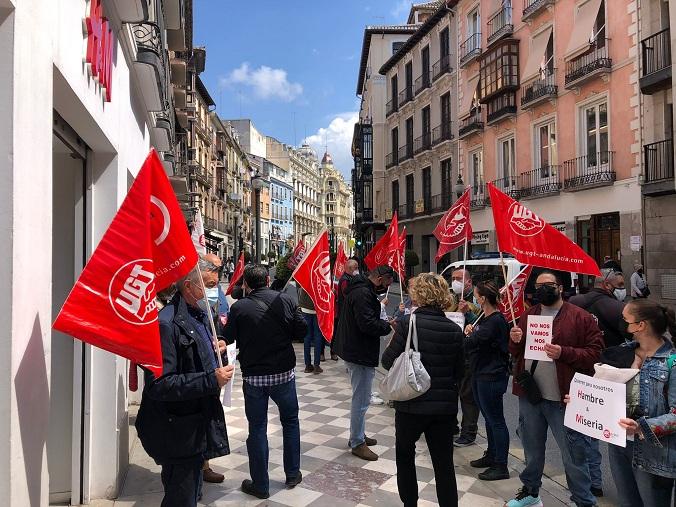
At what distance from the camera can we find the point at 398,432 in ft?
12.9

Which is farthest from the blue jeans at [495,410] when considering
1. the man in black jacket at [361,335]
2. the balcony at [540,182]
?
the balcony at [540,182]

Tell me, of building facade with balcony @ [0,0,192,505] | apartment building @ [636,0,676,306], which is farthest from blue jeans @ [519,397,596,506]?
apartment building @ [636,0,676,306]

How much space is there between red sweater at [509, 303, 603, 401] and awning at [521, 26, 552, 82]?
19.9 meters

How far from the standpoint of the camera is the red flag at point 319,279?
555cm

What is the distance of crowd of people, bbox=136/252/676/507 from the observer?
124 inches

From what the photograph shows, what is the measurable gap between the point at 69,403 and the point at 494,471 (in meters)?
3.77

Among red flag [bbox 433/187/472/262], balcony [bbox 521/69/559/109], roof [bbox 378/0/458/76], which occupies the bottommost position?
red flag [bbox 433/187/472/262]

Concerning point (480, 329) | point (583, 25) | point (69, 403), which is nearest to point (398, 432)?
point (480, 329)

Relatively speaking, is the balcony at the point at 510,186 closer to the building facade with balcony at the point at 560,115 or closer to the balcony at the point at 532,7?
the building facade with balcony at the point at 560,115

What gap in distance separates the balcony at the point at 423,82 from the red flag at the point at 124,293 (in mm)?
30901

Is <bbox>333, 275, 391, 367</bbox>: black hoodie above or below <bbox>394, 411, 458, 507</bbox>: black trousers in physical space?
above

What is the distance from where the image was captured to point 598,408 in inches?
128

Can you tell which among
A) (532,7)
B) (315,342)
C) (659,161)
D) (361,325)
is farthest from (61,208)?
(532,7)

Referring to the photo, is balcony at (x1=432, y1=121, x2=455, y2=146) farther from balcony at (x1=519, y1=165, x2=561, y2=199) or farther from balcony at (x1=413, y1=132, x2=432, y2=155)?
balcony at (x1=519, y1=165, x2=561, y2=199)
